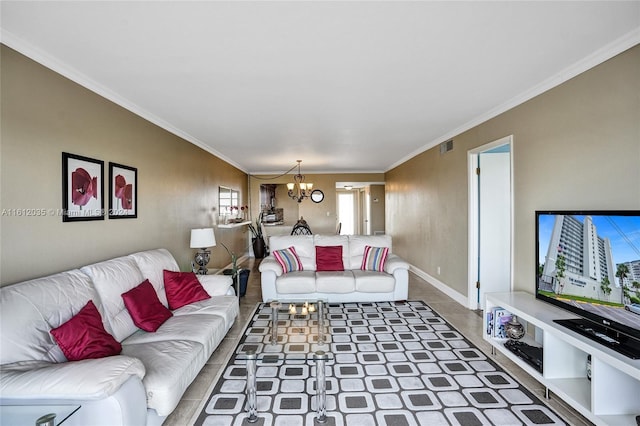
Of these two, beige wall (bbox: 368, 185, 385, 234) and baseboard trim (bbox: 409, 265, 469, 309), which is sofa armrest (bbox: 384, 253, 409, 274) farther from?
beige wall (bbox: 368, 185, 385, 234)

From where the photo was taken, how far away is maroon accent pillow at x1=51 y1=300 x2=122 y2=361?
1.82m

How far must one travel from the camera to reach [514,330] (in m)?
2.72

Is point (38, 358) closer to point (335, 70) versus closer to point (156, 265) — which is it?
point (156, 265)

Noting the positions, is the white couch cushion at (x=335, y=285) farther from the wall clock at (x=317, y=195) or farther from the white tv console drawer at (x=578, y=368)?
the wall clock at (x=317, y=195)

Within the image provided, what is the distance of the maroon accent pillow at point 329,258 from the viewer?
477 cm

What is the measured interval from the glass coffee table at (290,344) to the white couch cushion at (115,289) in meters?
0.94

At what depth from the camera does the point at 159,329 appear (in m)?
2.54

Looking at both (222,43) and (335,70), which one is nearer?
(222,43)

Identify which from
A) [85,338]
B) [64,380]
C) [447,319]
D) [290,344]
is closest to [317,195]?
[447,319]

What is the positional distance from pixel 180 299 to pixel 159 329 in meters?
0.57

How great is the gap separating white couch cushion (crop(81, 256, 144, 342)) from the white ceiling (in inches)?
61.0

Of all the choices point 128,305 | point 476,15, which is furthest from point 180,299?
point 476,15

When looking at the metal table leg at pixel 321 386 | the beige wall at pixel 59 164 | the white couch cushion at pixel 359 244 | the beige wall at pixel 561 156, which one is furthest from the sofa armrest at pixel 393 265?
the beige wall at pixel 59 164

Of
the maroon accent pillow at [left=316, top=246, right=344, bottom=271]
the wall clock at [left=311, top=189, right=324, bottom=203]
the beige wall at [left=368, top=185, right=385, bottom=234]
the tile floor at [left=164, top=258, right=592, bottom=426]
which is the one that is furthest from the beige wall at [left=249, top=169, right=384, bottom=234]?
the maroon accent pillow at [left=316, top=246, right=344, bottom=271]
